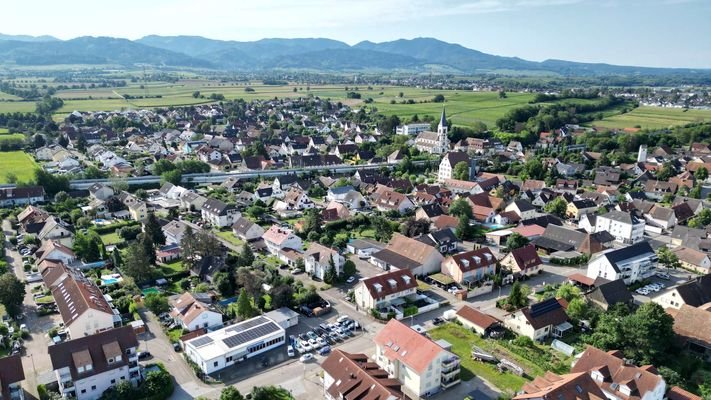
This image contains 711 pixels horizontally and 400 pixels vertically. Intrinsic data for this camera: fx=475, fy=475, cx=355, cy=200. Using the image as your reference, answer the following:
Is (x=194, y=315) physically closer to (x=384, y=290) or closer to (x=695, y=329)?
(x=384, y=290)

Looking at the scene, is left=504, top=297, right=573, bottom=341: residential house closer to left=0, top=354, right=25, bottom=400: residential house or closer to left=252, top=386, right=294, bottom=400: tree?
left=252, top=386, right=294, bottom=400: tree

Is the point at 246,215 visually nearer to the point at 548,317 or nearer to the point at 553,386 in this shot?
the point at 548,317

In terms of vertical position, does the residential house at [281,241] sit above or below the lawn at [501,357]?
above

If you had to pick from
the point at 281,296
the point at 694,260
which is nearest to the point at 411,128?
the point at 694,260

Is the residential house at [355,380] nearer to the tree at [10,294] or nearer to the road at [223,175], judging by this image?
the tree at [10,294]

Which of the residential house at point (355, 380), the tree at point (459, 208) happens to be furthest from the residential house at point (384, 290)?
the tree at point (459, 208)

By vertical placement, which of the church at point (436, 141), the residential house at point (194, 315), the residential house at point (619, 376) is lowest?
the residential house at point (194, 315)
